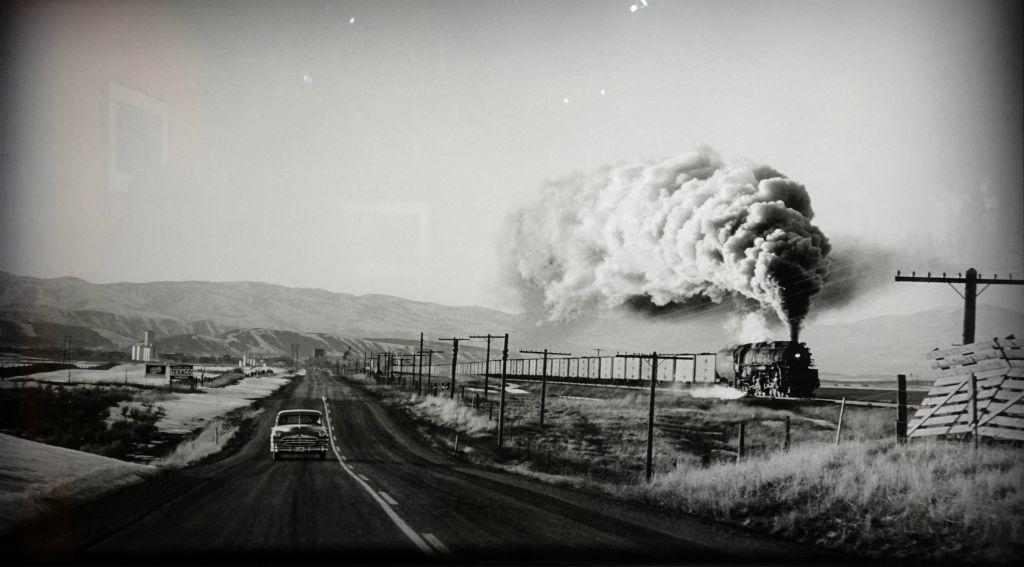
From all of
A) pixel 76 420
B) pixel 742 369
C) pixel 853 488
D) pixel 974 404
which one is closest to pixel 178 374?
pixel 76 420

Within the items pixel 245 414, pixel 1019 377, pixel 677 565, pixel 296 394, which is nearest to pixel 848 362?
pixel 296 394

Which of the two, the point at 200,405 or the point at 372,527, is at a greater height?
the point at 372,527

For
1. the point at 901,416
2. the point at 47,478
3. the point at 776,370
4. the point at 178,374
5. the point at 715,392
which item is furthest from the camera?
the point at 178,374

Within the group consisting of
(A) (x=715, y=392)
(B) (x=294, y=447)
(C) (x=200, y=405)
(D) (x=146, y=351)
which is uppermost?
(A) (x=715, y=392)

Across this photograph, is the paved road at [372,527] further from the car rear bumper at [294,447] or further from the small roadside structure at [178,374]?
the small roadside structure at [178,374]

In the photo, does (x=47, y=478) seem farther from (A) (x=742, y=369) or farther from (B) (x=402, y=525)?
(A) (x=742, y=369)

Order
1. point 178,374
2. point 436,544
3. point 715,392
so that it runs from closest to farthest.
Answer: point 436,544
point 715,392
point 178,374

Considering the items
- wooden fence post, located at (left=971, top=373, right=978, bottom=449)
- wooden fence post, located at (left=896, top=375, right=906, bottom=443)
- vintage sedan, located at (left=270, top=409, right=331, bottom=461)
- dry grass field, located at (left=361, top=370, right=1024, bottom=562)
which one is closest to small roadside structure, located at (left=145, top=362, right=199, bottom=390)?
vintage sedan, located at (left=270, top=409, right=331, bottom=461)
